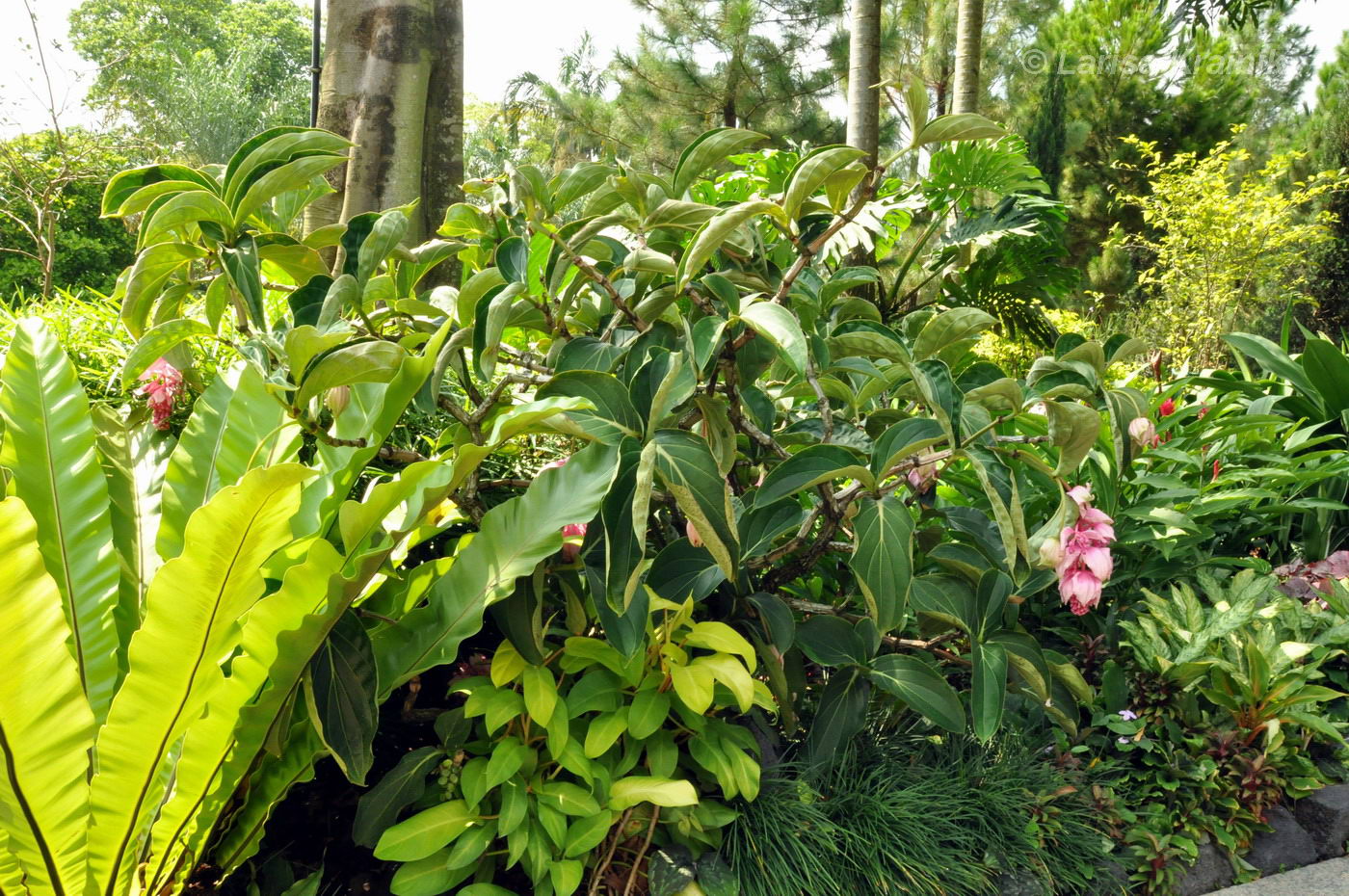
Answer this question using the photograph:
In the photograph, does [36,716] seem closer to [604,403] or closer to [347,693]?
[347,693]

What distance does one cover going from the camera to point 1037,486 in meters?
2.48

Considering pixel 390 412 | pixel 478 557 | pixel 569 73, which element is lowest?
pixel 478 557

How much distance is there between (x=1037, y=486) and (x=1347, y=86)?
64.9 feet

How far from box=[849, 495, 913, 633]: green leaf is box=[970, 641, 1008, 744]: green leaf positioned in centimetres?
33

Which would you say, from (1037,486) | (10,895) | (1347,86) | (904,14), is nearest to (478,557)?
(10,895)

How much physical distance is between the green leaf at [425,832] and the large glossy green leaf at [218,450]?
2.22ft

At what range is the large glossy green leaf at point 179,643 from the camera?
1.22 metres

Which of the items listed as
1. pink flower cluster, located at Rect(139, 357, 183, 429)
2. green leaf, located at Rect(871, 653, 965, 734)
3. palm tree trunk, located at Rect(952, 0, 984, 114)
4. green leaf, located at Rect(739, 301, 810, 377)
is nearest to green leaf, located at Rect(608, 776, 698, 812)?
green leaf, located at Rect(871, 653, 965, 734)

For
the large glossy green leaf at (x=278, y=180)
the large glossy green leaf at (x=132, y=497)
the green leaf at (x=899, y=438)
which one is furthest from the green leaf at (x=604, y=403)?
the large glossy green leaf at (x=132, y=497)

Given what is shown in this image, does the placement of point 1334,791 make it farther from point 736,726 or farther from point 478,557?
point 478,557

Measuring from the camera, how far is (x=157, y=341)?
151 cm

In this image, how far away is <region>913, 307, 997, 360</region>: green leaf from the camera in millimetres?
1596

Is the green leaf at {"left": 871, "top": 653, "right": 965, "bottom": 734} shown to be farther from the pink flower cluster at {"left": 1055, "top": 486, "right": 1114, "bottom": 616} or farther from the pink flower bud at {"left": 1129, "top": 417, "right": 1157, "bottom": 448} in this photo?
the pink flower bud at {"left": 1129, "top": 417, "right": 1157, "bottom": 448}

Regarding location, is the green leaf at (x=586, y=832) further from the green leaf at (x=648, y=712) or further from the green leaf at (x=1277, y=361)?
the green leaf at (x=1277, y=361)
